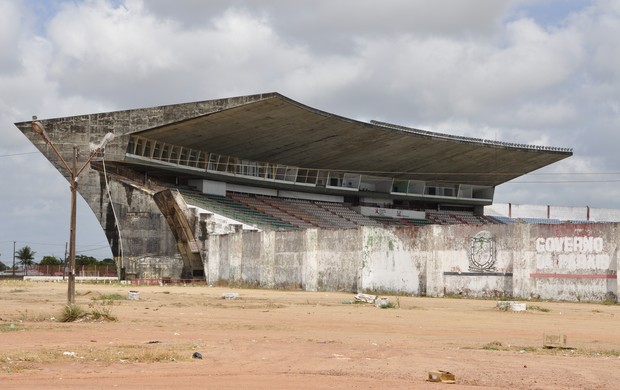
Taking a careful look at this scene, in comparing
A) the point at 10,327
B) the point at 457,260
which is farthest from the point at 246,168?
the point at 10,327

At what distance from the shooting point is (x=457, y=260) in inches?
1332

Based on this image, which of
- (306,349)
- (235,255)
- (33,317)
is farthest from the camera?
(235,255)

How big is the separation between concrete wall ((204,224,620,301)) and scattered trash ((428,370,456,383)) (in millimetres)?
19707

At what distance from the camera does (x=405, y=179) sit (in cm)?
7725

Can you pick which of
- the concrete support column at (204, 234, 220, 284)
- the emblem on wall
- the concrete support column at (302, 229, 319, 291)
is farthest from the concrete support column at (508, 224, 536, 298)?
the concrete support column at (204, 234, 220, 284)

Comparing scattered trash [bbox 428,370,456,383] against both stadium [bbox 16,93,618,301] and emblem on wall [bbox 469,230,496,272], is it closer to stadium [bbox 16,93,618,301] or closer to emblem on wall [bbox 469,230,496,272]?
stadium [bbox 16,93,618,301]

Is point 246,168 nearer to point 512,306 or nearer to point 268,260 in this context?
point 268,260

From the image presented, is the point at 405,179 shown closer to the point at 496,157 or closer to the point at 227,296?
the point at 496,157

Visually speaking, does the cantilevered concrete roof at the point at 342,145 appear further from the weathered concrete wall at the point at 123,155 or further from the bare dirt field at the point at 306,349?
the bare dirt field at the point at 306,349

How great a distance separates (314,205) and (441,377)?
61.2 meters

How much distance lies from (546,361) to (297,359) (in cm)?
389

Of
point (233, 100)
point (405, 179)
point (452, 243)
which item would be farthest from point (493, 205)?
point (452, 243)

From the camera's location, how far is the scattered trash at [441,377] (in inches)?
442

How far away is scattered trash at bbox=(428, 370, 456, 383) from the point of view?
1123 cm
